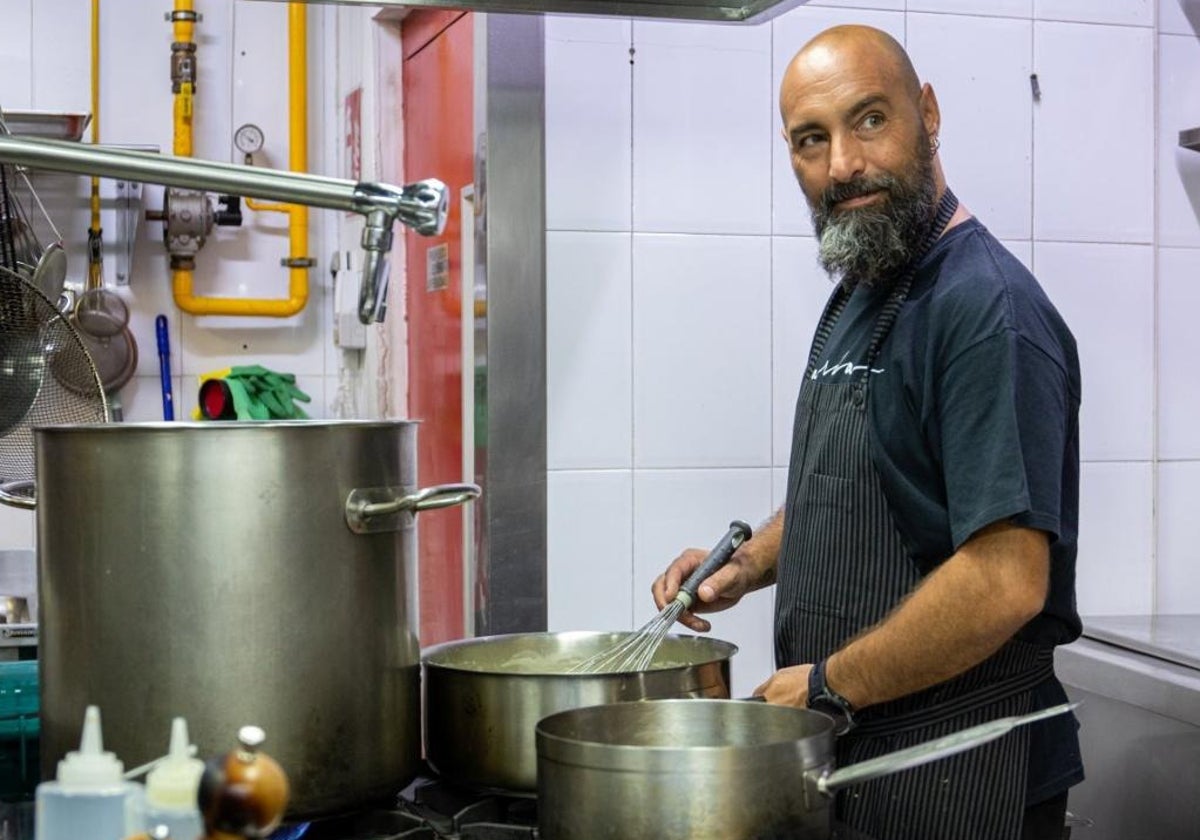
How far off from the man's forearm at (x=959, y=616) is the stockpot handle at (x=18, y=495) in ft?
2.48

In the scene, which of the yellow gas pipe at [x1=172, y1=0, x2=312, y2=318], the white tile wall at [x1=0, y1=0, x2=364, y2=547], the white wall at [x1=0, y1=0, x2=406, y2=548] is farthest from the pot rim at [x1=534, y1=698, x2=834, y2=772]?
the yellow gas pipe at [x1=172, y1=0, x2=312, y2=318]

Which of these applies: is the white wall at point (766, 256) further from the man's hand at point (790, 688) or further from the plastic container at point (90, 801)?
the plastic container at point (90, 801)

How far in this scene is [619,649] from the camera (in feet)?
4.54

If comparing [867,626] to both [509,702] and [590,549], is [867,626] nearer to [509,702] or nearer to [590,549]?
[509,702]

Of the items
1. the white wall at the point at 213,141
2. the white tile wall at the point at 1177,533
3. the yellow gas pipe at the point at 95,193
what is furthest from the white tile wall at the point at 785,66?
the yellow gas pipe at the point at 95,193

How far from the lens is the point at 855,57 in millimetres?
1558

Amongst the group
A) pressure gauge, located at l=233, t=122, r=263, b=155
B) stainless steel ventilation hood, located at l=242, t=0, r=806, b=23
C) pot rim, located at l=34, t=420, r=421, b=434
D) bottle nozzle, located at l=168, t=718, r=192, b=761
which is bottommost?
bottle nozzle, located at l=168, t=718, r=192, b=761

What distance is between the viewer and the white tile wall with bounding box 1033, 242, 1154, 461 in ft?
7.52

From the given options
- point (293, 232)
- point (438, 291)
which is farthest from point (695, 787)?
point (293, 232)

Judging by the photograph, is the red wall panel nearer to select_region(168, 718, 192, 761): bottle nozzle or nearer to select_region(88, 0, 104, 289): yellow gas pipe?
select_region(88, 0, 104, 289): yellow gas pipe

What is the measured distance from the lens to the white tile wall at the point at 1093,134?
7.49 ft

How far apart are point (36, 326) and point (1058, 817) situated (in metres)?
1.34

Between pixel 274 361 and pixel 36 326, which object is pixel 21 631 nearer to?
pixel 36 326

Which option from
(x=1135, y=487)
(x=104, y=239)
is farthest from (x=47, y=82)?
(x=1135, y=487)
